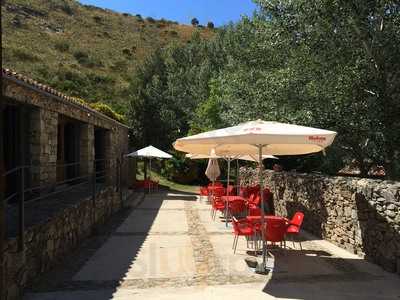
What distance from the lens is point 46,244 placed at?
6.71 metres

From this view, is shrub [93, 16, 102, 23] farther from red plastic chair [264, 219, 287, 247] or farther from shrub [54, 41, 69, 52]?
red plastic chair [264, 219, 287, 247]

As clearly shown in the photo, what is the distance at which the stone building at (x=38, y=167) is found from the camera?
215 inches

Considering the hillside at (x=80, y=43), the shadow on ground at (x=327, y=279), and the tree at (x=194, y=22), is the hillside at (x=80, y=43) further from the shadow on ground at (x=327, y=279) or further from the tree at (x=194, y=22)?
the shadow on ground at (x=327, y=279)

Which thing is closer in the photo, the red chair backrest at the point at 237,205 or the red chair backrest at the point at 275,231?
the red chair backrest at the point at 275,231

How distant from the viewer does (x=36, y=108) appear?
952 centimetres

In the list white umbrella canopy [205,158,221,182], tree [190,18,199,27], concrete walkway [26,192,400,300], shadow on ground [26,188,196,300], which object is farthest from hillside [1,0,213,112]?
concrete walkway [26,192,400,300]

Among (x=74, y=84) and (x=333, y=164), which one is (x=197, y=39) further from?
(x=333, y=164)

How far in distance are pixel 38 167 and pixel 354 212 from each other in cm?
660

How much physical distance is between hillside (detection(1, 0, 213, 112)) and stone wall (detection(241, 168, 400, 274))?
25.3m

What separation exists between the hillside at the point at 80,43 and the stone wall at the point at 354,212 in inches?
995

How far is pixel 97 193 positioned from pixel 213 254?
464 cm

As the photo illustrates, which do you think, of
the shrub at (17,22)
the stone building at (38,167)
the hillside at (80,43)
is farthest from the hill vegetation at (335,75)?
the shrub at (17,22)

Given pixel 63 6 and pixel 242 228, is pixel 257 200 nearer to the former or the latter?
pixel 242 228

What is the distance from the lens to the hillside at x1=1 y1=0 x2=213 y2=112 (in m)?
40.7
